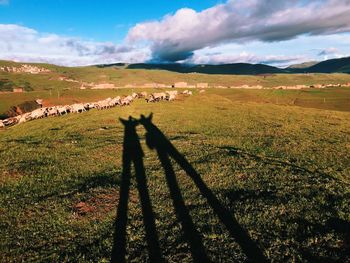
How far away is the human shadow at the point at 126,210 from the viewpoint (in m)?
9.18

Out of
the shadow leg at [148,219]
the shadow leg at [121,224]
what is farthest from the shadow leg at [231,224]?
the shadow leg at [121,224]

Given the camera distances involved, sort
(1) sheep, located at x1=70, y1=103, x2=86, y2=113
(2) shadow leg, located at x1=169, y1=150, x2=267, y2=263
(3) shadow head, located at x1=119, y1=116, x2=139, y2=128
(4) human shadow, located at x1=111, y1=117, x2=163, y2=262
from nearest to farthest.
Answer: (2) shadow leg, located at x1=169, y1=150, x2=267, y2=263, (4) human shadow, located at x1=111, y1=117, x2=163, y2=262, (3) shadow head, located at x1=119, y1=116, x2=139, y2=128, (1) sheep, located at x1=70, y1=103, x2=86, y2=113

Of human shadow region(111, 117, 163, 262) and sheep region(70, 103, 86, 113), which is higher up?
human shadow region(111, 117, 163, 262)

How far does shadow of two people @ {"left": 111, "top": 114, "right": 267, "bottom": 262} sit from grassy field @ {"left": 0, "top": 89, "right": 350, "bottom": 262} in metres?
0.06

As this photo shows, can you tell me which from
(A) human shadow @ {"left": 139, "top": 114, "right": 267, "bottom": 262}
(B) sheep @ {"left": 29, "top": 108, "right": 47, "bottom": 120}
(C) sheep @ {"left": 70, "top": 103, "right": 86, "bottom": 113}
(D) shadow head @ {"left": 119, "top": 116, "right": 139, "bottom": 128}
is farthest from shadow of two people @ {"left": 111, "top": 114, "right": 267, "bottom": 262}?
(C) sheep @ {"left": 70, "top": 103, "right": 86, "bottom": 113}

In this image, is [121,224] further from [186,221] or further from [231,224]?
[231,224]

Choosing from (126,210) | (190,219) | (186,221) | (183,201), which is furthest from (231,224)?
(126,210)

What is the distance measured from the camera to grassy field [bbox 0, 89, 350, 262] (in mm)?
9234

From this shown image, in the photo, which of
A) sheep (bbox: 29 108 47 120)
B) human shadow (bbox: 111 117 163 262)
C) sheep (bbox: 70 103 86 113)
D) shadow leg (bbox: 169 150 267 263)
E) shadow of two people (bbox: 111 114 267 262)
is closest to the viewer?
shadow leg (bbox: 169 150 267 263)

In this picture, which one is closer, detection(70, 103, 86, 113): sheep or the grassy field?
the grassy field

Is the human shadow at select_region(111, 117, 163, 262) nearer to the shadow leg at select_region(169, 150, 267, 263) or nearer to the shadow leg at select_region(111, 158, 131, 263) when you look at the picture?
the shadow leg at select_region(111, 158, 131, 263)

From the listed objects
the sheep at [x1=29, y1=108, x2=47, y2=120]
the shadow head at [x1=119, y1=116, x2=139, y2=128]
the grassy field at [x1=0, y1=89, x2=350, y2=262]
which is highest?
the grassy field at [x1=0, y1=89, x2=350, y2=262]

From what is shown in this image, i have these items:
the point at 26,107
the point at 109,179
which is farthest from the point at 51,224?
the point at 26,107

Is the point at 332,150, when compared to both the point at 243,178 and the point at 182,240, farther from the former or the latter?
the point at 182,240
